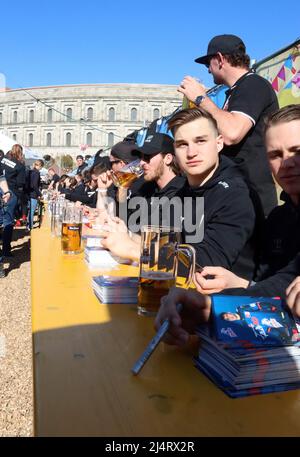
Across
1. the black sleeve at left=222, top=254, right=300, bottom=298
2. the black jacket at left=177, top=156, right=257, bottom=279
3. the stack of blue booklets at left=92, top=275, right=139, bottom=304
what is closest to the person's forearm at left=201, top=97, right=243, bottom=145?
the black jacket at left=177, top=156, right=257, bottom=279

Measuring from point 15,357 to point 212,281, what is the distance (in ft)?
7.05

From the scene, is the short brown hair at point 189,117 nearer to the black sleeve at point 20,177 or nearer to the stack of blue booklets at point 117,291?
the stack of blue booklets at point 117,291

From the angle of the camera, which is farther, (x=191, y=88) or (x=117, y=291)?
(x=191, y=88)

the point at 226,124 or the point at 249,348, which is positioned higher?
the point at 226,124

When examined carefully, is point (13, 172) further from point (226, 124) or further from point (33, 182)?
point (226, 124)

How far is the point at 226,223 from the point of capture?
5.65 feet

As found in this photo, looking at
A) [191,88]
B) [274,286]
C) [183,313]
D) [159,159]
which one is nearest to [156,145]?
[159,159]

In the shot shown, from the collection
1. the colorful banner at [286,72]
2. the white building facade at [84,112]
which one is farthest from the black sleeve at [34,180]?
the white building facade at [84,112]

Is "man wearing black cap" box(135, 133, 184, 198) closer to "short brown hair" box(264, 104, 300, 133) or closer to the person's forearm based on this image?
the person's forearm

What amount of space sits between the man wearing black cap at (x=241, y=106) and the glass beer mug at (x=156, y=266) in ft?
3.16

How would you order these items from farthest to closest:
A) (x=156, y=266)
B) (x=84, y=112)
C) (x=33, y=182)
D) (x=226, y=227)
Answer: (x=84, y=112), (x=33, y=182), (x=226, y=227), (x=156, y=266)

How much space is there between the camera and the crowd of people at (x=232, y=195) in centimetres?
124

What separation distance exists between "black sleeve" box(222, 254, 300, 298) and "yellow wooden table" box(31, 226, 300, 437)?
26 cm

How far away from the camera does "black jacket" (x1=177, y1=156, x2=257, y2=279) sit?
1.63m
